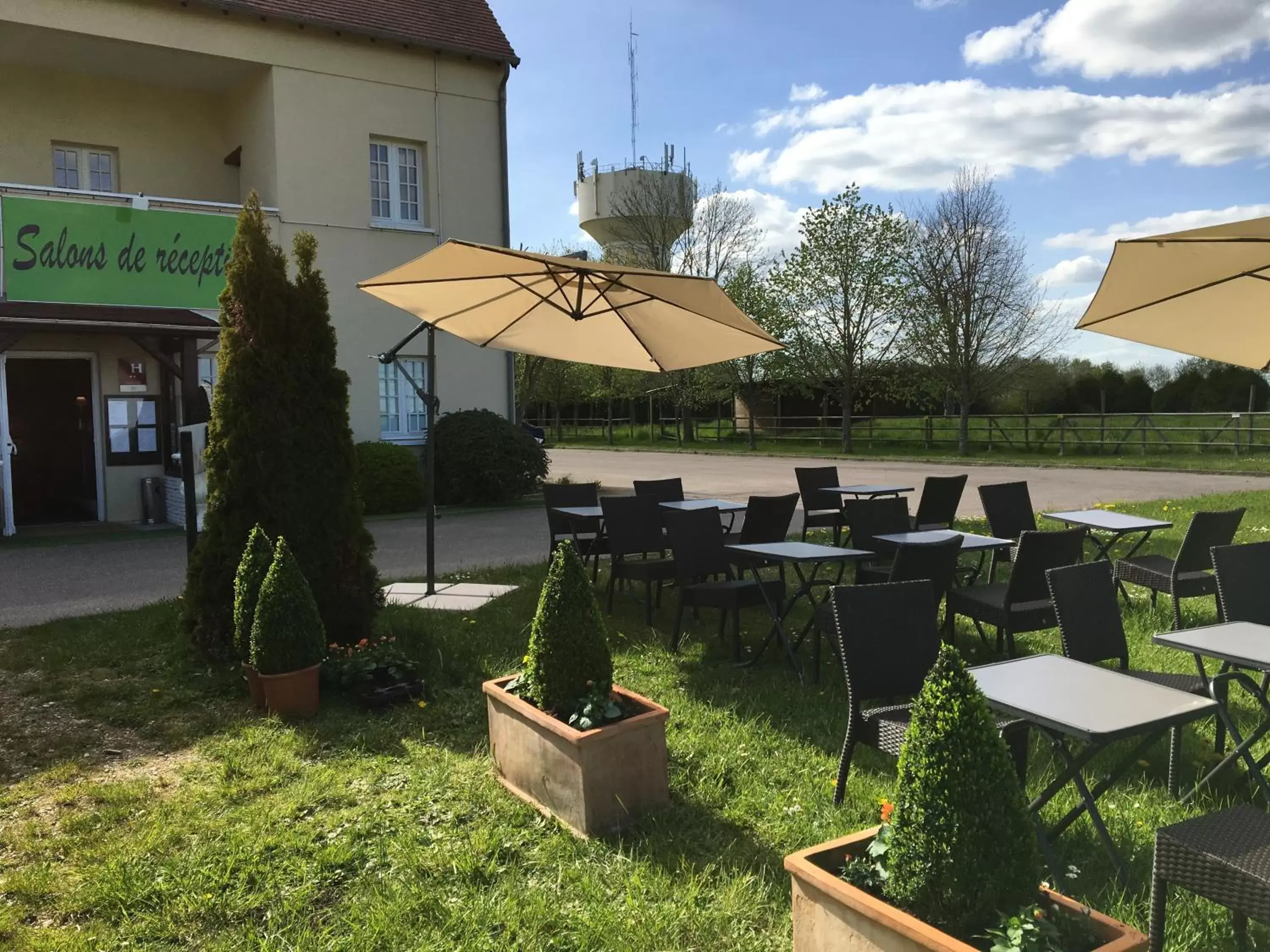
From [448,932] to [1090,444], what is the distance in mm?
27162

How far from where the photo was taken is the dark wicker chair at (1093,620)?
4164mm

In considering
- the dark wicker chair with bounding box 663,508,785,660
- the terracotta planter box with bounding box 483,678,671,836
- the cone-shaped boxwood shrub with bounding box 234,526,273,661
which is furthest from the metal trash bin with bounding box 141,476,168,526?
the terracotta planter box with bounding box 483,678,671,836

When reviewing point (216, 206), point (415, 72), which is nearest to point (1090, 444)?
point (415, 72)

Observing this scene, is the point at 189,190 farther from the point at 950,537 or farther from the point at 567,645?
the point at 567,645

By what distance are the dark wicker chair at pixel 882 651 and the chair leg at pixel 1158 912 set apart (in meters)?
1.11

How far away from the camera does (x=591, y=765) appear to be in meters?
3.67

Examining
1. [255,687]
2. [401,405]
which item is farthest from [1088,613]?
[401,405]

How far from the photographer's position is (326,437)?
6098 millimetres

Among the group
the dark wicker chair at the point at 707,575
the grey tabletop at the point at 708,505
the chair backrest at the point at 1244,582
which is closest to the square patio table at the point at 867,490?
the grey tabletop at the point at 708,505

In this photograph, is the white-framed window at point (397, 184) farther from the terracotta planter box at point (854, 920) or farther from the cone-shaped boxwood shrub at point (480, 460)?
the terracotta planter box at point (854, 920)

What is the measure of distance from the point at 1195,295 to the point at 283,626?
227 inches

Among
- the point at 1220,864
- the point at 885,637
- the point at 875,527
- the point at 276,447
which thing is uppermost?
the point at 276,447

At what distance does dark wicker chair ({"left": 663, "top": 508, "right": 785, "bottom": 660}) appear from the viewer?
6066 millimetres

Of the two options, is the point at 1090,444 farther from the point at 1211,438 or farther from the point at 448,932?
Result: the point at 448,932
